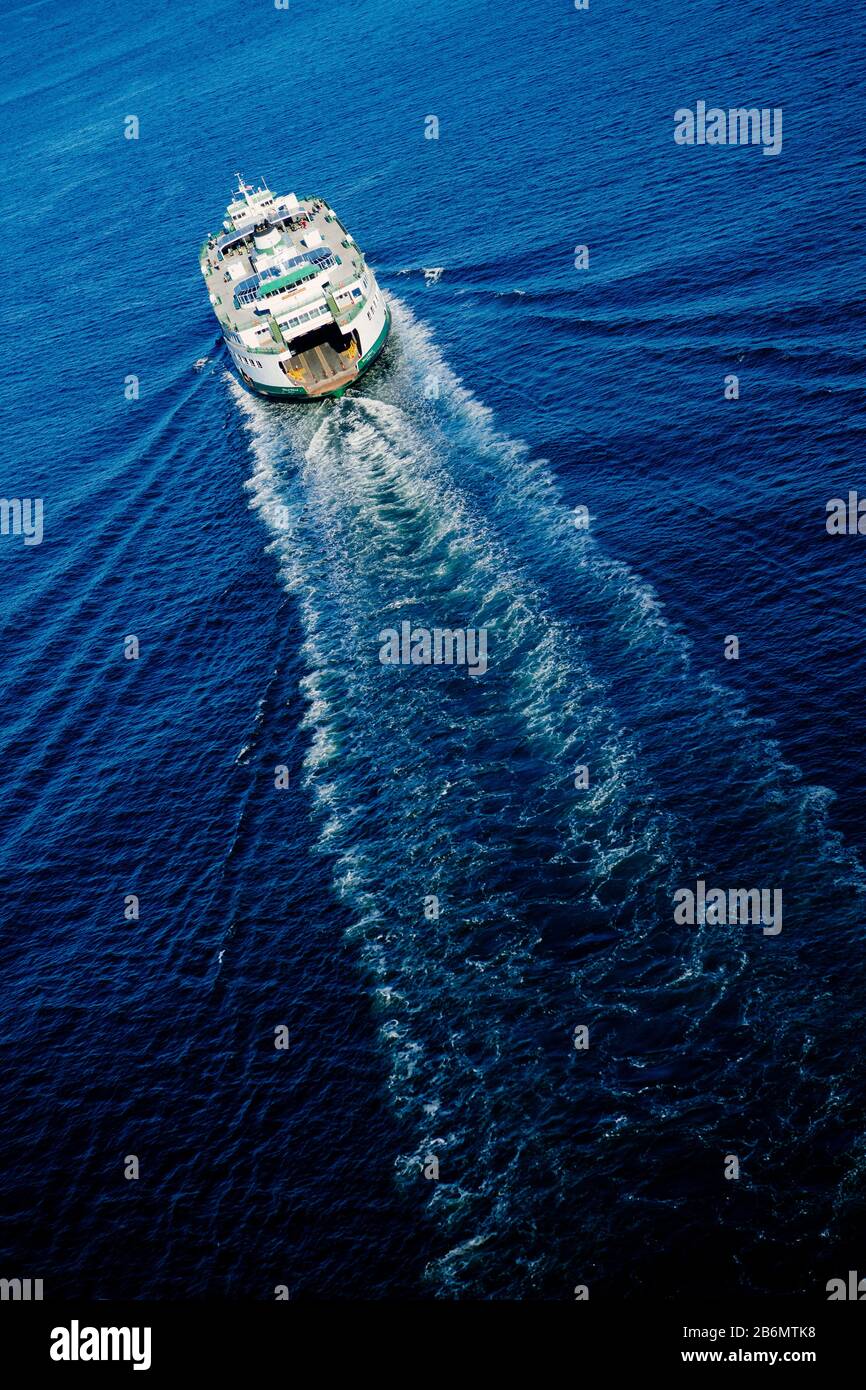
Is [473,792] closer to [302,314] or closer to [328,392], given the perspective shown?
[328,392]

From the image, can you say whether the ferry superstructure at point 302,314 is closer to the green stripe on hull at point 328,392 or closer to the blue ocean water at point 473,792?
the green stripe on hull at point 328,392

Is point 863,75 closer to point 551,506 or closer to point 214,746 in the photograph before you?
point 551,506

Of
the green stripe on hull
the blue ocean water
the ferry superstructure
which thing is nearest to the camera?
the blue ocean water

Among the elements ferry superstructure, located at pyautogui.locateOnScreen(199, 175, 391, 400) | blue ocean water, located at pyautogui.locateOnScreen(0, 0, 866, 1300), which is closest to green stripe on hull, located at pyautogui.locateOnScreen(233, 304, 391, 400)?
ferry superstructure, located at pyautogui.locateOnScreen(199, 175, 391, 400)

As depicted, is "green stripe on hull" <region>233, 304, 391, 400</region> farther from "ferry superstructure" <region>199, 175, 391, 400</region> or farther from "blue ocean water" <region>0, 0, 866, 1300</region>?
"blue ocean water" <region>0, 0, 866, 1300</region>

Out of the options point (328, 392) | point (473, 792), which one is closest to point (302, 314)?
point (328, 392)

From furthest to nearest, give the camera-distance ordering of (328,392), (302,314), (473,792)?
(328,392) → (302,314) → (473,792)
